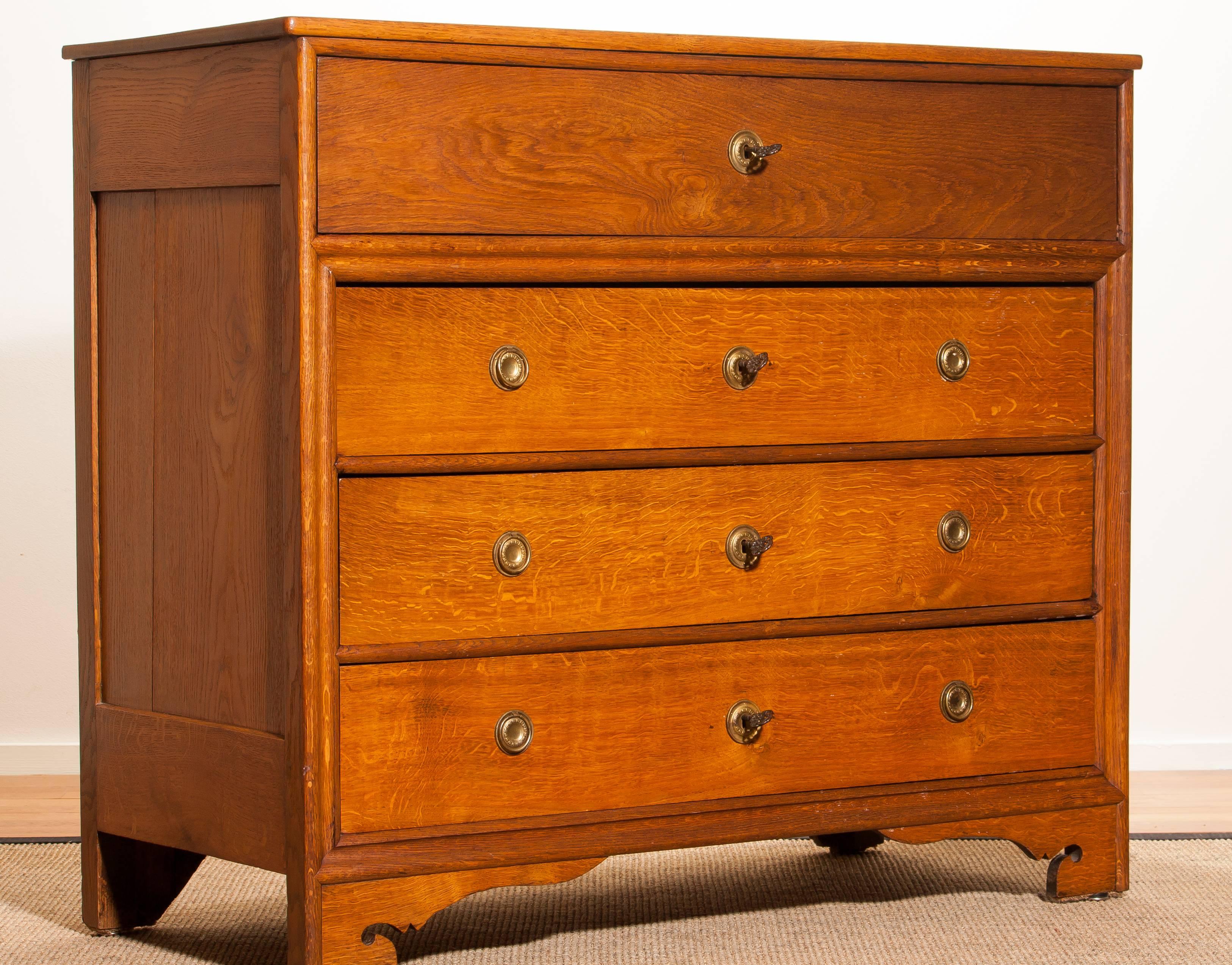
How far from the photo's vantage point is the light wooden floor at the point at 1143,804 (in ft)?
8.05

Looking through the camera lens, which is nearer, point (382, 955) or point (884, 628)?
point (382, 955)

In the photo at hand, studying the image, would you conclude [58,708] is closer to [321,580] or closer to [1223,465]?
[321,580]

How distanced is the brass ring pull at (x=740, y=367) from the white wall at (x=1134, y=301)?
3.71 feet

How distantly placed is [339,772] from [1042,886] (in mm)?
1035

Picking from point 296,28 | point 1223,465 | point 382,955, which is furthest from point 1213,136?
point 382,955

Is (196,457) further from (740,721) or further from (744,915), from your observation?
(744,915)

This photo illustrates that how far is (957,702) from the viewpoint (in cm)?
198

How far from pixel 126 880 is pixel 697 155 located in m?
1.17

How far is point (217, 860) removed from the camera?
2.35 m

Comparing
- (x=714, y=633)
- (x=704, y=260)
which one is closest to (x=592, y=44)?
(x=704, y=260)

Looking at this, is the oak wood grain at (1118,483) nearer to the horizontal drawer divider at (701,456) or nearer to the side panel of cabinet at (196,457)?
the horizontal drawer divider at (701,456)

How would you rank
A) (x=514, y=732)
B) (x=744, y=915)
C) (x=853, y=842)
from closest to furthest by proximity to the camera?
(x=514, y=732)
(x=744, y=915)
(x=853, y=842)

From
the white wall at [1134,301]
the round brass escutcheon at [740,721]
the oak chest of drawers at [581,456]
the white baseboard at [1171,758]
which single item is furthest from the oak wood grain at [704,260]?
the white baseboard at [1171,758]

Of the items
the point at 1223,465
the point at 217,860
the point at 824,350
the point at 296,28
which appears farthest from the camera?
the point at 1223,465
